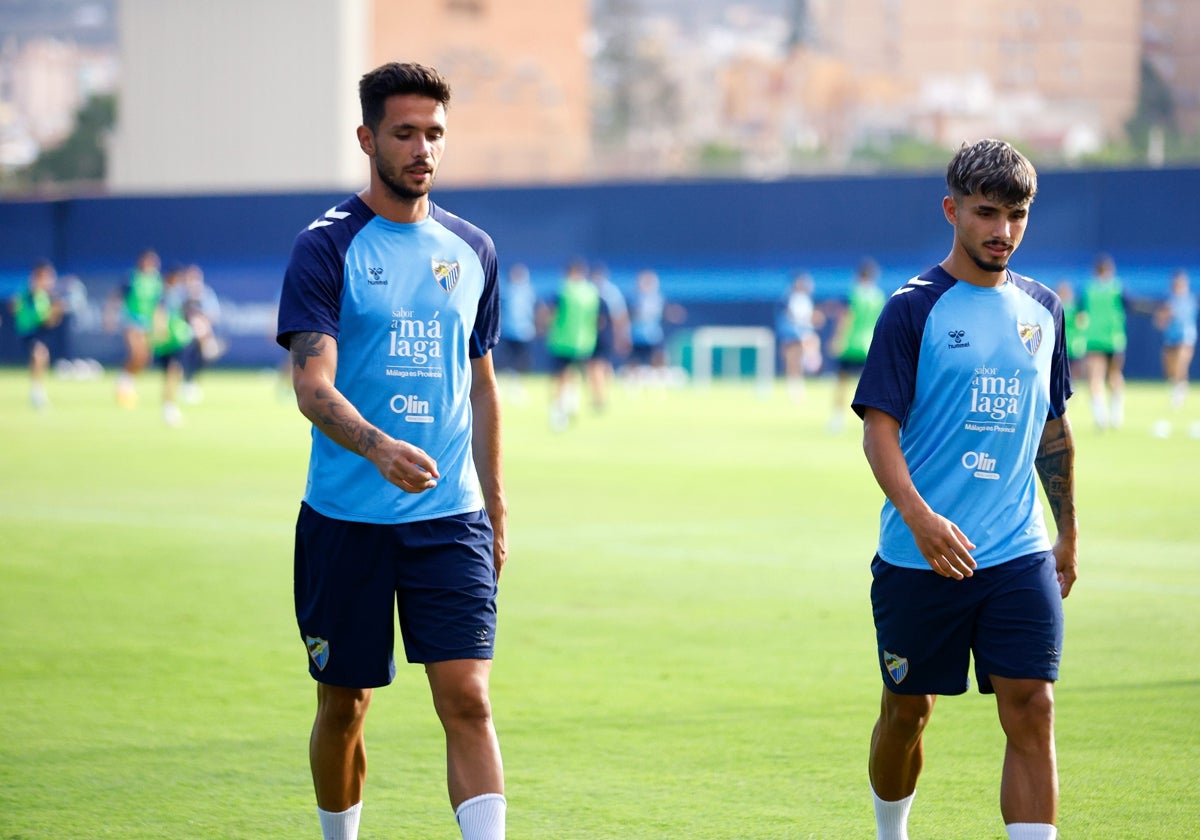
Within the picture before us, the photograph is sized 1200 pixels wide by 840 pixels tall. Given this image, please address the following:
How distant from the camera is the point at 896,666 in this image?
4895 millimetres

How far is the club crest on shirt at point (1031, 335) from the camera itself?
4852mm

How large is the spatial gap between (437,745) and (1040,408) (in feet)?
9.84

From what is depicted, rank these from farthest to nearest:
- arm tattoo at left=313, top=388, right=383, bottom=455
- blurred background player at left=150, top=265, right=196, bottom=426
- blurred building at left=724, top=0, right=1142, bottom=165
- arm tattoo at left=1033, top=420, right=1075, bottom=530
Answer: blurred building at left=724, top=0, right=1142, bottom=165 → blurred background player at left=150, top=265, right=196, bottom=426 → arm tattoo at left=1033, top=420, right=1075, bottom=530 → arm tattoo at left=313, top=388, right=383, bottom=455

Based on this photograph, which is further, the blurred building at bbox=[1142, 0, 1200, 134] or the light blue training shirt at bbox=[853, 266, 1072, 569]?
the blurred building at bbox=[1142, 0, 1200, 134]

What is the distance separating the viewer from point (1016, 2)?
99.9 metres

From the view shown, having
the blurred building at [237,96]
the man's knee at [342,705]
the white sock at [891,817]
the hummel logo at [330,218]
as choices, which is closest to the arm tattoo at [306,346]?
the hummel logo at [330,218]

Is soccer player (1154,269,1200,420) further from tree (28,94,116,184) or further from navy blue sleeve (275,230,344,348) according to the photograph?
Result: tree (28,94,116,184)

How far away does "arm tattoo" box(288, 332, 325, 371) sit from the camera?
4.69 metres

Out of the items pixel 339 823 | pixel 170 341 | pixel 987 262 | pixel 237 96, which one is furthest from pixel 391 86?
pixel 237 96

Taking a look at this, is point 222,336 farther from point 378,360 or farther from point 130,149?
point 378,360

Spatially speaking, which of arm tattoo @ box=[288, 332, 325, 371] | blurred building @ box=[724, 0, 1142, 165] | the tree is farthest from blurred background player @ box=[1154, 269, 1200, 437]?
the tree

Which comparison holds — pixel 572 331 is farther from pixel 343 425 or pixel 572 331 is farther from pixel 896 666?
pixel 343 425

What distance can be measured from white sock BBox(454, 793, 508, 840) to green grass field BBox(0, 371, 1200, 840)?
108cm

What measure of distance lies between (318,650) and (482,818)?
672mm
